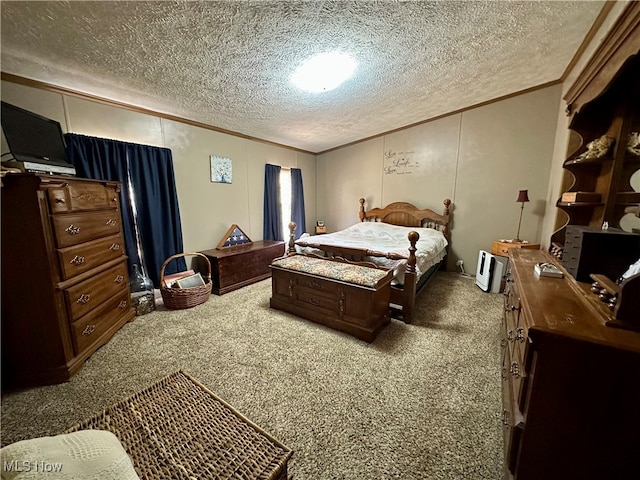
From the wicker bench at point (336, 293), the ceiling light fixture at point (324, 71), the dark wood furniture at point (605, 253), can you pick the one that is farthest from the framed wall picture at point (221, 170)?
the dark wood furniture at point (605, 253)

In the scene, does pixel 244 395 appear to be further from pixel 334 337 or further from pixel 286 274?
pixel 286 274

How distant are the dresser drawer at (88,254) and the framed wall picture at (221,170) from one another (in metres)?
1.59

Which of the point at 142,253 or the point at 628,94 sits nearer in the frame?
the point at 628,94

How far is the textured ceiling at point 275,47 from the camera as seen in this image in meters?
1.54

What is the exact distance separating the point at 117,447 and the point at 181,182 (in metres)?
3.18

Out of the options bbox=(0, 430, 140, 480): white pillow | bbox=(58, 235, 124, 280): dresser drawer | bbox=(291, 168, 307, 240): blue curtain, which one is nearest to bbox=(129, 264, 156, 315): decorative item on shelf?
bbox=(58, 235, 124, 280): dresser drawer

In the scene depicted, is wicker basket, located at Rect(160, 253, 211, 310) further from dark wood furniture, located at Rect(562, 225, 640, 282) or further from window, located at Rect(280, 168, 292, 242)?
dark wood furniture, located at Rect(562, 225, 640, 282)

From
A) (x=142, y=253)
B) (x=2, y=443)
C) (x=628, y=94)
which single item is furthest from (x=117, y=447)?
(x=628, y=94)

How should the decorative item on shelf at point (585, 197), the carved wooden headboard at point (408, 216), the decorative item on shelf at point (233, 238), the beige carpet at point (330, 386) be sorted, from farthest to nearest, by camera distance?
the carved wooden headboard at point (408, 216) → the decorative item on shelf at point (233, 238) → the decorative item on shelf at point (585, 197) → the beige carpet at point (330, 386)

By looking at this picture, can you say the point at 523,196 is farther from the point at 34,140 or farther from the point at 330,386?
the point at 34,140

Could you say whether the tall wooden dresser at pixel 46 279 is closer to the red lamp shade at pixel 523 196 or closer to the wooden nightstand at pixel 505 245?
the wooden nightstand at pixel 505 245

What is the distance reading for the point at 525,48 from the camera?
85.4 inches

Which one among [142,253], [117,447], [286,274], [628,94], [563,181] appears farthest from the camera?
[142,253]

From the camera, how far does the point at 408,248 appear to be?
280 cm
